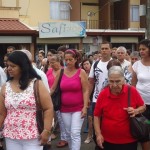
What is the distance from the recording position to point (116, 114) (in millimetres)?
4750

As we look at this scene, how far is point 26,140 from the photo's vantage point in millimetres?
4504

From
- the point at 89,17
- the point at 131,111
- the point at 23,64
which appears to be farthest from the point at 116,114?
the point at 89,17

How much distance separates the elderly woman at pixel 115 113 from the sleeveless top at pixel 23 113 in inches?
32.8

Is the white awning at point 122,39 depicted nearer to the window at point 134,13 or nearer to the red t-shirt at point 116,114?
the window at point 134,13

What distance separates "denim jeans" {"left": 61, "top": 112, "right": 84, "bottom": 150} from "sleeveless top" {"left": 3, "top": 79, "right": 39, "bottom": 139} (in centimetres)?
207

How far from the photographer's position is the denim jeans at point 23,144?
14.8 ft

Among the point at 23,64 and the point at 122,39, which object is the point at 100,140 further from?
the point at 122,39

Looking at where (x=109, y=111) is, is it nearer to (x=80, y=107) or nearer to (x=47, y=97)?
(x=47, y=97)

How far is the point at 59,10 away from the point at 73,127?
24469 millimetres

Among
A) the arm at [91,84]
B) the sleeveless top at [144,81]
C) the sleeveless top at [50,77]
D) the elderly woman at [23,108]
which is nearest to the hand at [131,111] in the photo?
the elderly woman at [23,108]

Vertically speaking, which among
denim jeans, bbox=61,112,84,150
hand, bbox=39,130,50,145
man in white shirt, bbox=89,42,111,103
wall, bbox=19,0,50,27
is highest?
wall, bbox=19,0,50,27

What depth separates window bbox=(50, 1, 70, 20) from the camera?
3022 centimetres

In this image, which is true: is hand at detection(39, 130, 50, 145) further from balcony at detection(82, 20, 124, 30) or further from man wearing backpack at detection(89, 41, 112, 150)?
balcony at detection(82, 20, 124, 30)

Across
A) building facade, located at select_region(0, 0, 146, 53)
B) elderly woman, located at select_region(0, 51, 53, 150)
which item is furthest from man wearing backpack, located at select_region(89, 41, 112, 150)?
building facade, located at select_region(0, 0, 146, 53)
